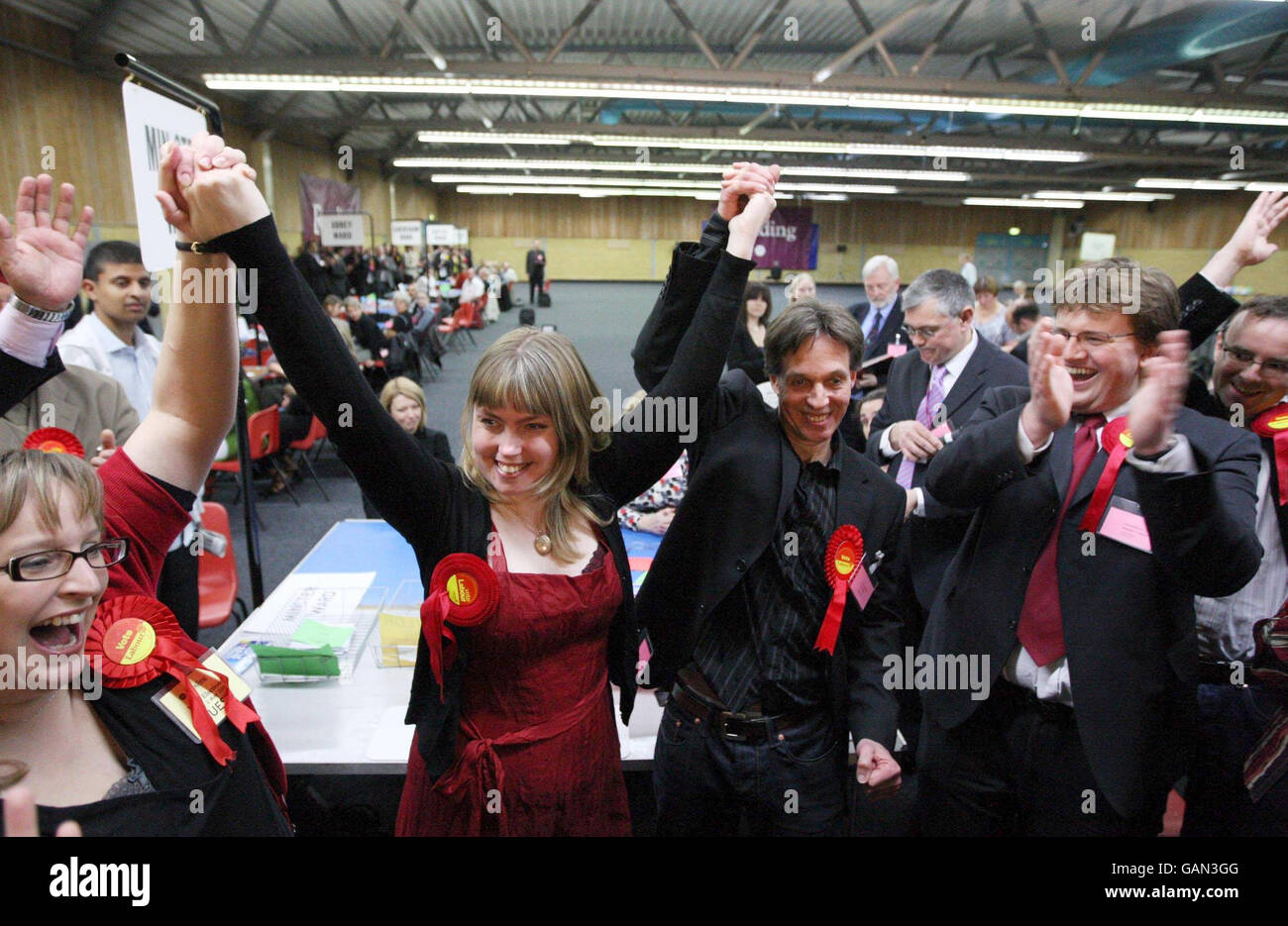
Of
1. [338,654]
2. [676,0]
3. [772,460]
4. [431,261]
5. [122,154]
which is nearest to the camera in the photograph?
[772,460]

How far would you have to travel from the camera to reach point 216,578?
10.7 ft

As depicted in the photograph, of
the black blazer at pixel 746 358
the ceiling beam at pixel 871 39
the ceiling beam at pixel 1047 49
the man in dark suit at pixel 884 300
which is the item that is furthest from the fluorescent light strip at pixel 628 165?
the black blazer at pixel 746 358

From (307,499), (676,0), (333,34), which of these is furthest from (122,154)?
(676,0)

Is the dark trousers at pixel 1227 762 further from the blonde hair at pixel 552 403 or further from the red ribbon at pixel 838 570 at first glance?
the blonde hair at pixel 552 403

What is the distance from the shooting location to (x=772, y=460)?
155 cm

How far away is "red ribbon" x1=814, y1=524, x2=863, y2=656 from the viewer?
1.49 metres

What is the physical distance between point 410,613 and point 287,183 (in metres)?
14.5

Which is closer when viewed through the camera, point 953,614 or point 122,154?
point 953,614

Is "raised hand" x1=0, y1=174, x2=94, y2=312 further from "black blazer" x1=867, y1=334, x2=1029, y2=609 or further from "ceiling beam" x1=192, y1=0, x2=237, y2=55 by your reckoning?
"ceiling beam" x1=192, y1=0, x2=237, y2=55

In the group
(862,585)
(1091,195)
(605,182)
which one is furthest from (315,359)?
(1091,195)

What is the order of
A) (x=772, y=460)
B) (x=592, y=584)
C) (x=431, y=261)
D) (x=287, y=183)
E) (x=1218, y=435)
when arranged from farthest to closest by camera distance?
(x=431, y=261) → (x=287, y=183) → (x=772, y=460) → (x=1218, y=435) → (x=592, y=584)

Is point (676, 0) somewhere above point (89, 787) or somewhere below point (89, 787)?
above

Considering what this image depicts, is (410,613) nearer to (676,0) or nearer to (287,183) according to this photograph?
(676,0)

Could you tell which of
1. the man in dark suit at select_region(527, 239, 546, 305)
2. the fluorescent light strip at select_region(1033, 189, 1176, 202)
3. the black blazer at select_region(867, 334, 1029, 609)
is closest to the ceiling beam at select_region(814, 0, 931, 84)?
the black blazer at select_region(867, 334, 1029, 609)
